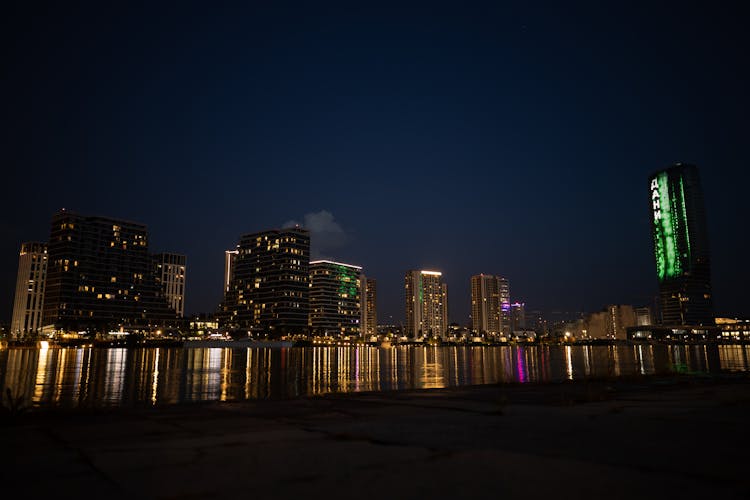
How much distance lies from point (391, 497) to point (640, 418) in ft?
25.4

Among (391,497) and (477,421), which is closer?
(391,497)

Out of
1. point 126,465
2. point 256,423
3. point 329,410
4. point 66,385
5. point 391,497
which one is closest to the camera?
point 391,497

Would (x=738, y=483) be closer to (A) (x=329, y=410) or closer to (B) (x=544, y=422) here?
(B) (x=544, y=422)

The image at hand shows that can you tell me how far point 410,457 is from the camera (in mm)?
7289

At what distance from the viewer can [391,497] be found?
17.8 ft

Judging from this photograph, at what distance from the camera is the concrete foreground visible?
5.72 metres

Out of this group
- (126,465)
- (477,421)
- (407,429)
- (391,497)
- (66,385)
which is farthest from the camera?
(66,385)

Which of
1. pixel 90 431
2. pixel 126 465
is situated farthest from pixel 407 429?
pixel 90 431

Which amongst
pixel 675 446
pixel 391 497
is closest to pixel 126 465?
pixel 391 497

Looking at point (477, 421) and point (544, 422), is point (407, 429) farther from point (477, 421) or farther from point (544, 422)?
point (544, 422)

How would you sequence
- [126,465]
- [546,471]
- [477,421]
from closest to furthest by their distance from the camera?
[546,471] → [126,465] → [477,421]

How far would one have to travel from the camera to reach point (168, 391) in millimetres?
39781

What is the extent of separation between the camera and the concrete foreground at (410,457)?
5.72m

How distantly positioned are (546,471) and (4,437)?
10523mm
